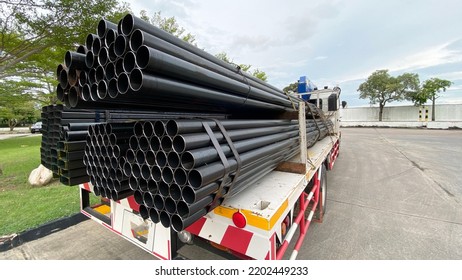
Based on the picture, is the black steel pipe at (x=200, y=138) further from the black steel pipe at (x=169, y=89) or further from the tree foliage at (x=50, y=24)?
the tree foliage at (x=50, y=24)

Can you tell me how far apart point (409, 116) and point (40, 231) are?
122 feet

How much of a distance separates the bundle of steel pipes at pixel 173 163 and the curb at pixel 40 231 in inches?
83.5

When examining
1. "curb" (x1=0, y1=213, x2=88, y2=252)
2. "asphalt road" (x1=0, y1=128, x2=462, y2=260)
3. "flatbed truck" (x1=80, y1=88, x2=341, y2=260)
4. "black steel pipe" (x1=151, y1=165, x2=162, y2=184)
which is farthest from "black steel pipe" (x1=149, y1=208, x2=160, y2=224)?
"curb" (x1=0, y1=213, x2=88, y2=252)

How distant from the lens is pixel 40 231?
10.4ft

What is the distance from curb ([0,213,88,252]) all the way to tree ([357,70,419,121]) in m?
36.2

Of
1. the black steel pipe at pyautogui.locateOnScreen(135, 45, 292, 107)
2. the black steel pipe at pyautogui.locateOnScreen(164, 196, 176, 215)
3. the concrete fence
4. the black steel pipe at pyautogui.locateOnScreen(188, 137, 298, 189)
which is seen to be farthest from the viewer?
the concrete fence

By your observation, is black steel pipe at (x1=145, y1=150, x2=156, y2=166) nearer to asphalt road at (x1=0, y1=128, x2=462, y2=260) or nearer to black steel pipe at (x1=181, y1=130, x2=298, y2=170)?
black steel pipe at (x1=181, y1=130, x2=298, y2=170)

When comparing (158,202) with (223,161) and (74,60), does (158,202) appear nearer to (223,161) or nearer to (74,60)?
(223,161)

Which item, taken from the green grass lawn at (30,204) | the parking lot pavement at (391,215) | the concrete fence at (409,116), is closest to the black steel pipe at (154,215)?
the parking lot pavement at (391,215)

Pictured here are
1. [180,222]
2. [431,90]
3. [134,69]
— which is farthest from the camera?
[431,90]

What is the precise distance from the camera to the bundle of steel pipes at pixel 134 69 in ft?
3.64

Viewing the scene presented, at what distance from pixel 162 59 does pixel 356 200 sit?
4814mm

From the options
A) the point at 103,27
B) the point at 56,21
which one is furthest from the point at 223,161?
the point at 56,21

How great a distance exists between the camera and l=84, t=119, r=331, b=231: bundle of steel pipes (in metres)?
1.25
